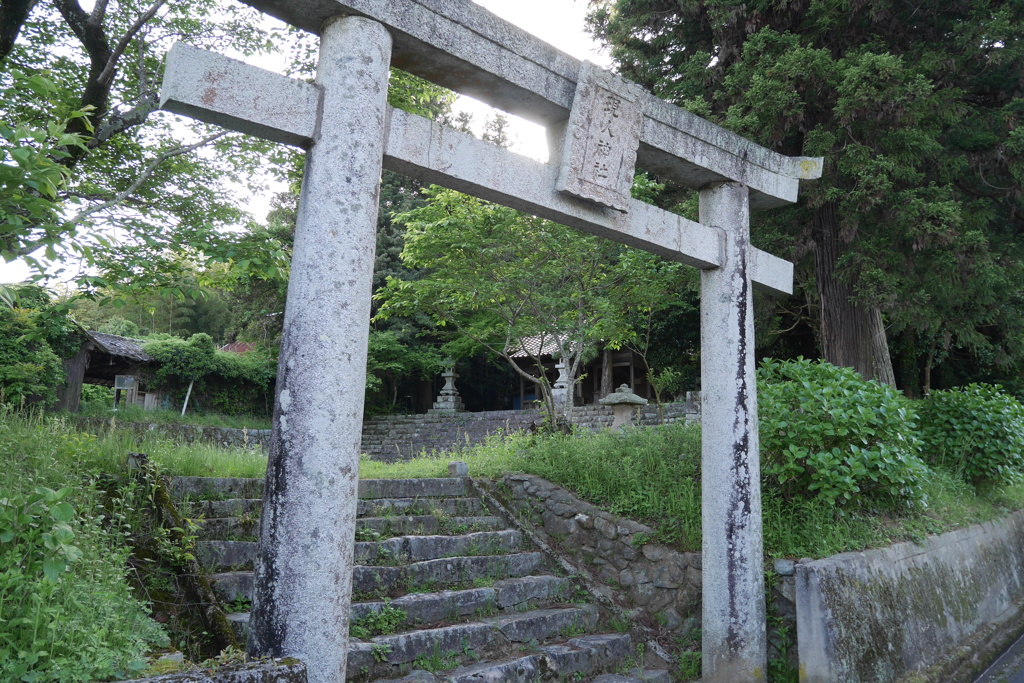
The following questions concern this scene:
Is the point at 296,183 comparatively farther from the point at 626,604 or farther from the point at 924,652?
the point at 924,652

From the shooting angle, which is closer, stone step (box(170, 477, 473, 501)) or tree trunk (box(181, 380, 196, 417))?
stone step (box(170, 477, 473, 501))

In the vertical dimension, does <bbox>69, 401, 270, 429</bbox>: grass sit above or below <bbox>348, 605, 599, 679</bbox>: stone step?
above

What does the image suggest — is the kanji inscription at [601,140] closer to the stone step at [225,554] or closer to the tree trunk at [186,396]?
the stone step at [225,554]

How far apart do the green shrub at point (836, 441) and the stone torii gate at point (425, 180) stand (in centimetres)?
71

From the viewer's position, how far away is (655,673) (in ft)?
16.4

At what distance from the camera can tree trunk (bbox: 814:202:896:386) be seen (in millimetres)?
9734

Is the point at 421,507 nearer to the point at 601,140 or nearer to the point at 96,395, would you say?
the point at 601,140

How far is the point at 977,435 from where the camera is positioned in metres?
8.05

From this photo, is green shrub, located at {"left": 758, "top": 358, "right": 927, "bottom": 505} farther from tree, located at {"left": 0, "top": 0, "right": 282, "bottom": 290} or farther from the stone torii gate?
tree, located at {"left": 0, "top": 0, "right": 282, "bottom": 290}

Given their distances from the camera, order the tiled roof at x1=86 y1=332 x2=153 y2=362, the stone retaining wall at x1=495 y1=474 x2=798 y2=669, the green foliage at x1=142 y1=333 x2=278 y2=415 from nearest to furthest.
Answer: the stone retaining wall at x1=495 y1=474 x2=798 y2=669 < the tiled roof at x1=86 y1=332 x2=153 y2=362 < the green foliage at x1=142 y1=333 x2=278 y2=415

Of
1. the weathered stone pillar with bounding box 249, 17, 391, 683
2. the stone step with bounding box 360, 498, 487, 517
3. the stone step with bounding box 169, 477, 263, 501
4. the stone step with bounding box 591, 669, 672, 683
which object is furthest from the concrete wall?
the stone step with bounding box 169, 477, 263, 501

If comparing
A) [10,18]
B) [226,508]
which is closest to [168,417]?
[10,18]

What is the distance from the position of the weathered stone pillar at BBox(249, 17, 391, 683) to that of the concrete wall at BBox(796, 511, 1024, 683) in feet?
10.9

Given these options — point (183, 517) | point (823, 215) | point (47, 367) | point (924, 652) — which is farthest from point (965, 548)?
point (47, 367)
